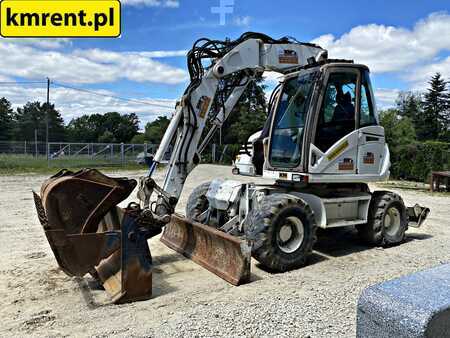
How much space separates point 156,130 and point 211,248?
51991mm

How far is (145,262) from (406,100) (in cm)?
6440

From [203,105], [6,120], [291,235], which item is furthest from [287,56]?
[6,120]

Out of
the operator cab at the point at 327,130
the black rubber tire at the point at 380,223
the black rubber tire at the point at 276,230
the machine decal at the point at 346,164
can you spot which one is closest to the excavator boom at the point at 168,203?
the black rubber tire at the point at 276,230

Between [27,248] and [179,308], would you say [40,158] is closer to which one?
[27,248]

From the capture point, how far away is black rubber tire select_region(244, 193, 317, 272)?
16.6 ft

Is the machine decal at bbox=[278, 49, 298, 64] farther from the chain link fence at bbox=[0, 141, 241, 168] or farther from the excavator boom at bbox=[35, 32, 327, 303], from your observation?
the chain link fence at bbox=[0, 141, 241, 168]

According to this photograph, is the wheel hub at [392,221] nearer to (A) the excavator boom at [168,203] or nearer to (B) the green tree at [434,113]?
(A) the excavator boom at [168,203]

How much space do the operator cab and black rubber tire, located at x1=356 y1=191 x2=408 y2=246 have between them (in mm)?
403

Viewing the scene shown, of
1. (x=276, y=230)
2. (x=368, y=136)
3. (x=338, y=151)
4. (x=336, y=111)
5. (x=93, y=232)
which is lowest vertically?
(x=276, y=230)

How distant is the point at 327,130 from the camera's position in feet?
19.1

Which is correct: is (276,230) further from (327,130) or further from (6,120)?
(6,120)

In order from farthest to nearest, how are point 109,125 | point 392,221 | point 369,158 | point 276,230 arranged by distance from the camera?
1. point 109,125
2. point 392,221
3. point 369,158
4. point 276,230

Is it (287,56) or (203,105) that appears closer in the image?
(203,105)

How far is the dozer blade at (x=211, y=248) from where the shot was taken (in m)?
4.68
